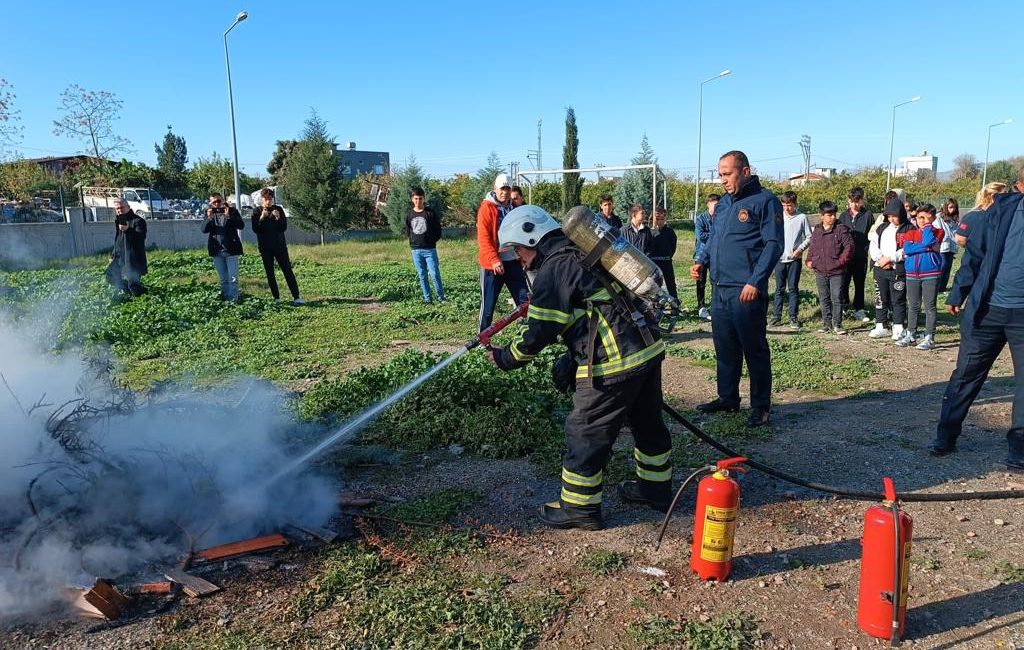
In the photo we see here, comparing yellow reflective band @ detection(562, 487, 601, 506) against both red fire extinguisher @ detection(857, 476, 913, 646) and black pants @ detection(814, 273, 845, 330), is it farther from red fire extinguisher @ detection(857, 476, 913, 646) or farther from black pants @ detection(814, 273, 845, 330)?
black pants @ detection(814, 273, 845, 330)

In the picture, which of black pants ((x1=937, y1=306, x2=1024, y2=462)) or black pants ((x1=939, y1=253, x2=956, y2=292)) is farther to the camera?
black pants ((x1=939, y1=253, x2=956, y2=292))

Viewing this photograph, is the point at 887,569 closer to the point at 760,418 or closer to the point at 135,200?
the point at 760,418

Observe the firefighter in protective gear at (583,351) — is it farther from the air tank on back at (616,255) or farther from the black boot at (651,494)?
the black boot at (651,494)

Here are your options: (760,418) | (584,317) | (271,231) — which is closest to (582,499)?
(584,317)

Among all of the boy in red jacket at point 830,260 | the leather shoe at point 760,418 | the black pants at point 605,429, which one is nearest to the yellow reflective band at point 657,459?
the black pants at point 605,429

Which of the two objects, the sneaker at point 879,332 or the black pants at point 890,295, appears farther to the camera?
the sneaker at point 879,332

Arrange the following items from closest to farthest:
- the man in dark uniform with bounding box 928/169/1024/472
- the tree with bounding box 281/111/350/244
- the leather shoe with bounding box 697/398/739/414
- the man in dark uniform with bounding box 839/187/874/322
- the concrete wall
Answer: the man in dark uniform with bounding box 928/169/1024/472 → the leather shoe with bounding box 697/398/739/414 → the man in dark uniform with bounding box 839/187/874/322 → the concrete wall → the tree with bounding box 281/111/350/244

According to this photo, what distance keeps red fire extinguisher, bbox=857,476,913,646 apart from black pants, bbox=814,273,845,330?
7.74 metres

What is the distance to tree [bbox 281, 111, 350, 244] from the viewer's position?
1207 inches

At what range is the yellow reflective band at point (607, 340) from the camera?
3838 mm

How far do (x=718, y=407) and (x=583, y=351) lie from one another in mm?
2839

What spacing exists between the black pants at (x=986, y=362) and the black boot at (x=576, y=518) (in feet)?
9.75

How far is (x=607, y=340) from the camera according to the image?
3.85m

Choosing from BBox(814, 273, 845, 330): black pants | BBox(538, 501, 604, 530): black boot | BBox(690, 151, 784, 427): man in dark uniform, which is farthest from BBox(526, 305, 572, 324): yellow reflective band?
BBox(814, 273, 845, 330): black pants
